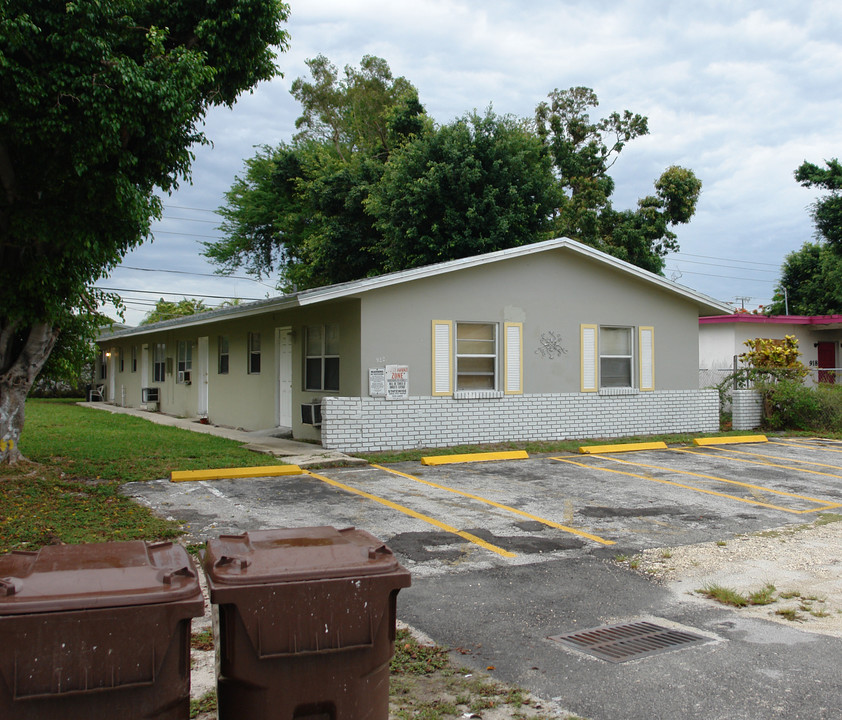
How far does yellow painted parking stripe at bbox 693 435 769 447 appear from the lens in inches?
630

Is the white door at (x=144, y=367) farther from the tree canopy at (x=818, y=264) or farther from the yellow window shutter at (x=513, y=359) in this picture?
the tree canopy at (x=818, y=264)

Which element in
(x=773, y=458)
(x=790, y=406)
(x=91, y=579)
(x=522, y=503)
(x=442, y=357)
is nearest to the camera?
(x=91, y=579)

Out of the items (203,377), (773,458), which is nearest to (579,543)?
(773,458)

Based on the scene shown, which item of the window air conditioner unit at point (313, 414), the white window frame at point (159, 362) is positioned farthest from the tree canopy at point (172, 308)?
the window air conditioner unit at point (313, 414)

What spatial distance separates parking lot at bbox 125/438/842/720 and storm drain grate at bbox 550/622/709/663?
9 cm

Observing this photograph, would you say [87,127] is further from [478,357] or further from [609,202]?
[609,202]

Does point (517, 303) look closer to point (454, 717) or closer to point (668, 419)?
point (668, 419)

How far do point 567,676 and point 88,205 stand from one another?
8.35 m

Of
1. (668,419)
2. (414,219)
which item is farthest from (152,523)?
(414,219)

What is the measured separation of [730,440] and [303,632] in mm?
15049

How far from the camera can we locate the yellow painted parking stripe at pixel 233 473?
433 inches

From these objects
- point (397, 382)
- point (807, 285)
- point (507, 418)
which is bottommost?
point (507, 418)

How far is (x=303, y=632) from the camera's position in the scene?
3.12m

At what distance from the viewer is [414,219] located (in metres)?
25.0
